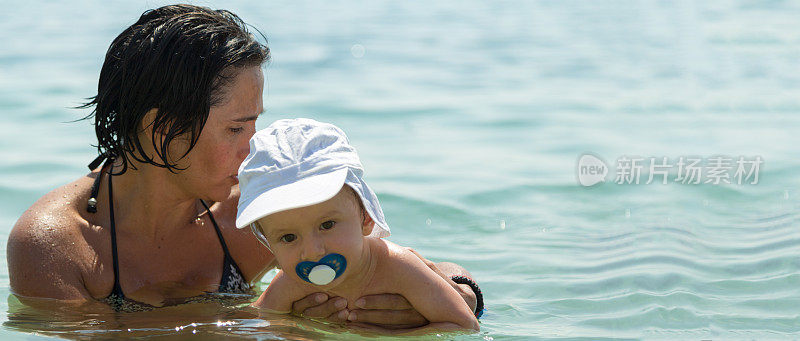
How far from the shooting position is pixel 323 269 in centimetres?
311

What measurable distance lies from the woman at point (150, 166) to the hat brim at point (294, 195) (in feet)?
1.94

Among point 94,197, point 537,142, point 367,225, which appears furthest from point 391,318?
point 537,142

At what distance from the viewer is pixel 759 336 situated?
13.3 feet

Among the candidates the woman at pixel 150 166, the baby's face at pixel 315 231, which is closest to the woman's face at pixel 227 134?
the woman at pixel 150 166

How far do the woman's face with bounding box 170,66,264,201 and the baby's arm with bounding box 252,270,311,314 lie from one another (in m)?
0.46

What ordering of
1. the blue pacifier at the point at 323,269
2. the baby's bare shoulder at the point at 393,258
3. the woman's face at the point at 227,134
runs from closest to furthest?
the blue pacifier at the point at 323,269 < the baby's bare shoulder at the point at 393,258 < the woman's face at the point at 227,134

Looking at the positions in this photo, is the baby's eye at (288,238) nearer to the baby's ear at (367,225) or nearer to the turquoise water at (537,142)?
the baby's ear at (367,225)

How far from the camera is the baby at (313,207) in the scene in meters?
3.06

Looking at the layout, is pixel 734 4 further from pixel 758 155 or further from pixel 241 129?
pixel 241 129

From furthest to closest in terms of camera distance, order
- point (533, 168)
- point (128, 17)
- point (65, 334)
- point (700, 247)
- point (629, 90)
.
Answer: point (128, 17) → point (629, 90) → point (533, 168) → point (700, 247) → point (65, 334)

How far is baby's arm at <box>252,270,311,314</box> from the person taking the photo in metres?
3.53

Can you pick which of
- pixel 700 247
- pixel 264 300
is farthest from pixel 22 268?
pixel 700 247

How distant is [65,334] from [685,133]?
6694 millimetres

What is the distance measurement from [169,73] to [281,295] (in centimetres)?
94
